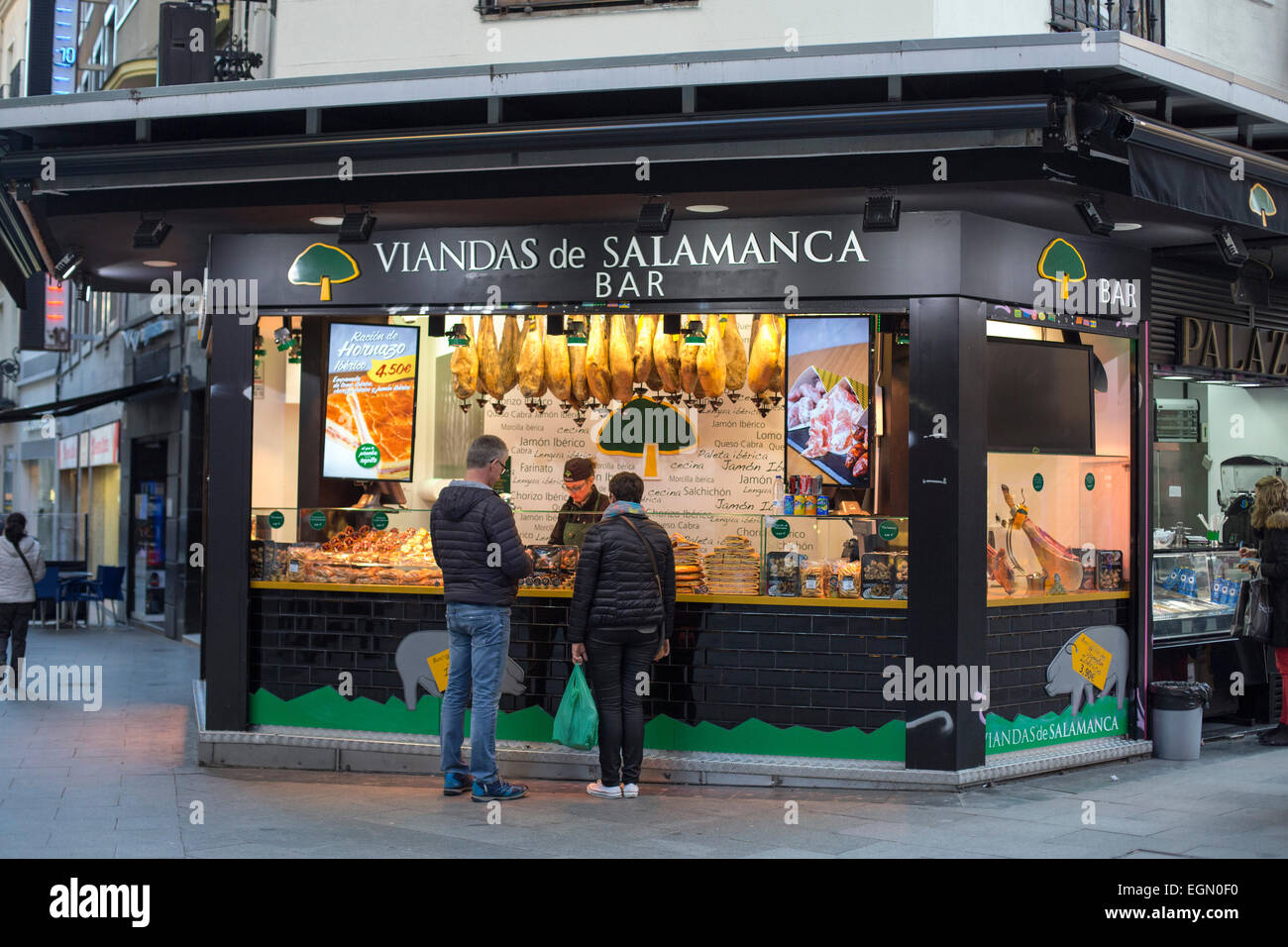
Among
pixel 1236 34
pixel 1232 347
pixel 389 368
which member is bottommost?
pixel 389 368

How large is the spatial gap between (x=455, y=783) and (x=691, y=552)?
211 cm

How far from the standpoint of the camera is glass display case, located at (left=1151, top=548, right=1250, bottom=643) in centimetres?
995

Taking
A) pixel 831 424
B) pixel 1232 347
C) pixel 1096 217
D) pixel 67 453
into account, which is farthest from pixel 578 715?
pixel 67 453

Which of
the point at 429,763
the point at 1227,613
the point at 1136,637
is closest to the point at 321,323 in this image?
the point at 429,763

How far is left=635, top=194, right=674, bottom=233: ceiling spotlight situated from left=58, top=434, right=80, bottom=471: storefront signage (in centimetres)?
2104

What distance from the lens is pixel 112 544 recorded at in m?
24.0

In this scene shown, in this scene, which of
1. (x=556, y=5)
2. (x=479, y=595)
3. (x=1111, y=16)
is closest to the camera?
(x=479, y=595)

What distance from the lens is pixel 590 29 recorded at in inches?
344

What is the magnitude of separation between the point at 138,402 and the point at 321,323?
1163cm

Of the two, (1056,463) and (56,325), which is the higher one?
(56,325)

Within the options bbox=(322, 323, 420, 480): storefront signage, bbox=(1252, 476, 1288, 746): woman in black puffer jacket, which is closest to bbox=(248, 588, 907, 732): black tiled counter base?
bbox=(322, 323, 420, 480): storefront signage

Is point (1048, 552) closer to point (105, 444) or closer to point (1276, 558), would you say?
point (1276, 558)

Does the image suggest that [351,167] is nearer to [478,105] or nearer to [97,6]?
[478,105]

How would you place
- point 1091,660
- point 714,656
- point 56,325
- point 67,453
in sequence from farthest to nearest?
point 67,453 < point 56,325 < point 1091,660 < point 714,656
